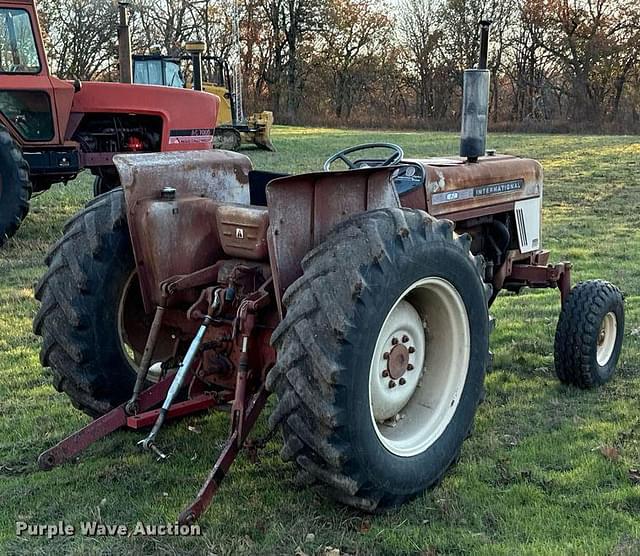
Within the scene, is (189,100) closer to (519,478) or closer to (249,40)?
(519,478)

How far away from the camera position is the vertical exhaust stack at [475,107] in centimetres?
439

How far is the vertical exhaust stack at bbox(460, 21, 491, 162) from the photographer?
4.39 metres

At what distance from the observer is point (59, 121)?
357 inches

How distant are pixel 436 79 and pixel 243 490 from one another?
3689 centimetres

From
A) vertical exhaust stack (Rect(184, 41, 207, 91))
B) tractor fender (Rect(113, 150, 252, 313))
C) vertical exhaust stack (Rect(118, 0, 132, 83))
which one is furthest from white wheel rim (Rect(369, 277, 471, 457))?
vertical exhaust stack (Rect(184, 41, 207, 91))

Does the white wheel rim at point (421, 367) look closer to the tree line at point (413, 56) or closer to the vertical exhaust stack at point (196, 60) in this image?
the vertical exhaust stack at point (196, 60)

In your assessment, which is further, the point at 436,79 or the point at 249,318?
the point at 436,79

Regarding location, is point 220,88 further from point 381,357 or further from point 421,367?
point 381,357

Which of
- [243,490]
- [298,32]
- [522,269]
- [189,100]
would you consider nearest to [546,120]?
[298,32]

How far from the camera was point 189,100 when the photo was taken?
10.2 meters

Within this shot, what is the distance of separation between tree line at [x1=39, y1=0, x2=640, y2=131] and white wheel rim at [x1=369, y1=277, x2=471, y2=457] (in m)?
28.8

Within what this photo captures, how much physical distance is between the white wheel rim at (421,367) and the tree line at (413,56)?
94.6ft

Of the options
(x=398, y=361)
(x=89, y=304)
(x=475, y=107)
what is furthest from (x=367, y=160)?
(x=89, y=304)

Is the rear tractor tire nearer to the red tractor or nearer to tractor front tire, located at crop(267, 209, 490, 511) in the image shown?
tractor front tire, located at crop(267, 209, 490, 511)
